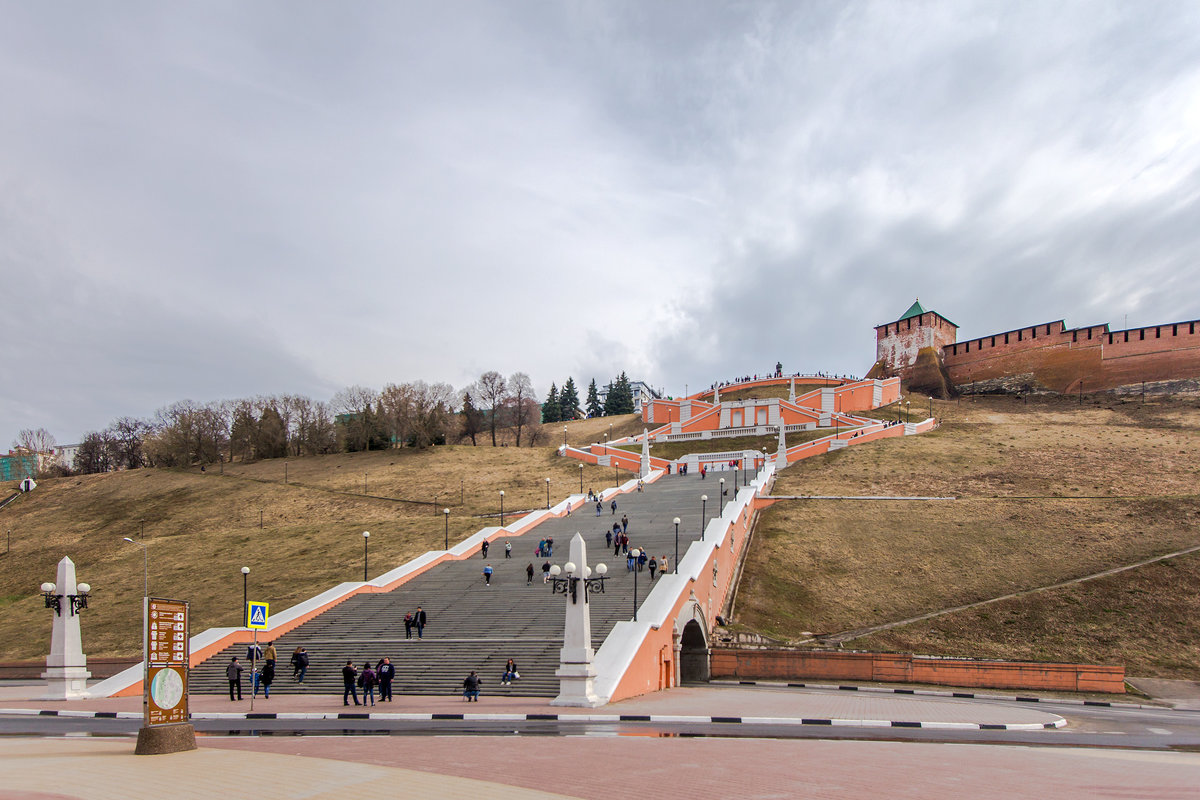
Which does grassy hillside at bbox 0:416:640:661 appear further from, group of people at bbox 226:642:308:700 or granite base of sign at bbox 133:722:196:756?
granite base of sign at bbox 133:722:196:756

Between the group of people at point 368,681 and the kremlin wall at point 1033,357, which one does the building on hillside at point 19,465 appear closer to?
the group of people at point 368,681

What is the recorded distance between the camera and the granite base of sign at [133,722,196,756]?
33.0 feet

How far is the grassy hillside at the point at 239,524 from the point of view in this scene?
32.2m

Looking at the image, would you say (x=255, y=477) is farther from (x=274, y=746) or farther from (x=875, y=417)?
(x=274, y=746)

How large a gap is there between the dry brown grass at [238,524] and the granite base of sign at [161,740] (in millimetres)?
19302

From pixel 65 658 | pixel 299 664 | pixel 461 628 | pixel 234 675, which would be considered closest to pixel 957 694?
pixel 461 628

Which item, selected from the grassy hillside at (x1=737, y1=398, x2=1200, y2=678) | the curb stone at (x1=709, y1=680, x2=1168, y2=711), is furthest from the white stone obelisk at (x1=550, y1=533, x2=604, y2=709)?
the grassy hillside at (x1=737, y1=398, x2=1200, y2=678)

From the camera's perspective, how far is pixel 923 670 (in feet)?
74.0

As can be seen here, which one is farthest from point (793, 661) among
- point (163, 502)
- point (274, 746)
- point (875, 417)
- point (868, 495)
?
point (163, 502)

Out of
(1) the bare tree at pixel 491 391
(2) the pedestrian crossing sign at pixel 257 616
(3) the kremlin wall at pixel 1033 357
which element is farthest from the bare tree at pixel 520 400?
(2) the pedestrian crossing sign at pixel 257 616

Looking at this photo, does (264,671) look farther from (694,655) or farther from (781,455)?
(781,455)

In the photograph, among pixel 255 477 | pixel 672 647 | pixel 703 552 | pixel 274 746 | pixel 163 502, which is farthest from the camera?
pixel 255 477

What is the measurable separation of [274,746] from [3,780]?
14.0 ft

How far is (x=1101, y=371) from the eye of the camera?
220 ft
